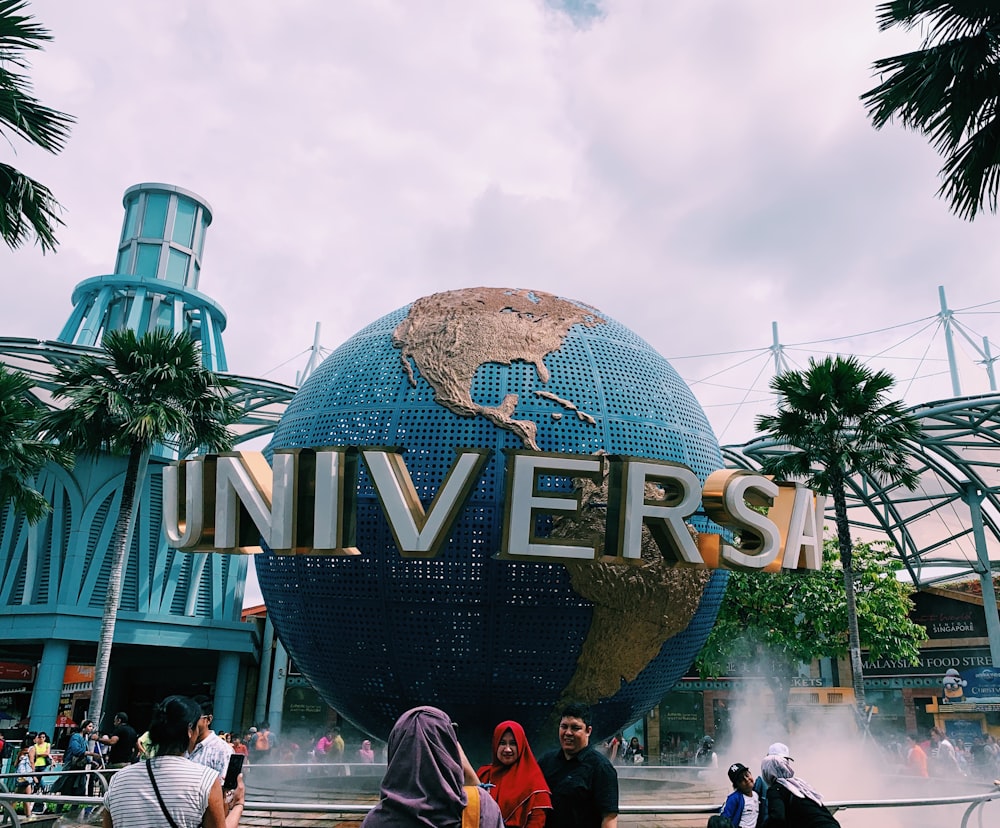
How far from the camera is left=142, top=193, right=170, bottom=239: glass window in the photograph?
36.9 m

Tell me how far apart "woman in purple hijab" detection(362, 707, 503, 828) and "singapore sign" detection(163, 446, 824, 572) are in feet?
16.4

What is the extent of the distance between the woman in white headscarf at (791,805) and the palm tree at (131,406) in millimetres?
16468

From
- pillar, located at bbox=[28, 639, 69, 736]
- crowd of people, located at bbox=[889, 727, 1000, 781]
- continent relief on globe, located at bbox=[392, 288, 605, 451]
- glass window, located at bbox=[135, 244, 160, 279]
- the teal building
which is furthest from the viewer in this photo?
glass window, located at bbox=[135, 244, 160, 279]

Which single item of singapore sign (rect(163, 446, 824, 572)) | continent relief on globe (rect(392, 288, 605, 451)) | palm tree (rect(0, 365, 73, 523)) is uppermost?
palm tree (rect(0, 365, 73, 523))

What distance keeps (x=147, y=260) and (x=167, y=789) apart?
1444 inches

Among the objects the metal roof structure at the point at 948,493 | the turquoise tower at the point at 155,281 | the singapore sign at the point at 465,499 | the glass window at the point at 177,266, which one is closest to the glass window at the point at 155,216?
the turquoise tower at the point at 155,281

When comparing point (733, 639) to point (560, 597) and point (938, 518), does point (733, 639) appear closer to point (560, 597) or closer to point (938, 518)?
point (938, 518)

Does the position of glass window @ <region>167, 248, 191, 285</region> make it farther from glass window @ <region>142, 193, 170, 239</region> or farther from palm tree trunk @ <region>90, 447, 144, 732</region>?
palm tree trunk @ <region>90, 447, 144, 732</region>

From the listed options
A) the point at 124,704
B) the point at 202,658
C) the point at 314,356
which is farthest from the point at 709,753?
the point at 314,356

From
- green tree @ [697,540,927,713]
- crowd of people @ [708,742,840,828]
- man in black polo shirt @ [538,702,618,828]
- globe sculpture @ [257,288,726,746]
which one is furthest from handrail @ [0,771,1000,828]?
green tree @ [697,540,927,713]

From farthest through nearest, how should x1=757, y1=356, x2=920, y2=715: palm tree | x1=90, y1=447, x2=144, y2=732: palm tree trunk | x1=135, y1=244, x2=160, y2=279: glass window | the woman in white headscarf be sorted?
1. x1=135, y1=244, x2=160, y2=279: glass window
2. x1=757, y1=356, x2=920, y2=715: palm tree
3. x1=90, y1=447, x2=144, y2=732: palm tree trunk
4. the woman in white headscarf

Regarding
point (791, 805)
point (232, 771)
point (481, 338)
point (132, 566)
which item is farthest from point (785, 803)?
point (132, 566)

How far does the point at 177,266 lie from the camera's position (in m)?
37.0

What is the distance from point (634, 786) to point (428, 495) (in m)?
5.27
